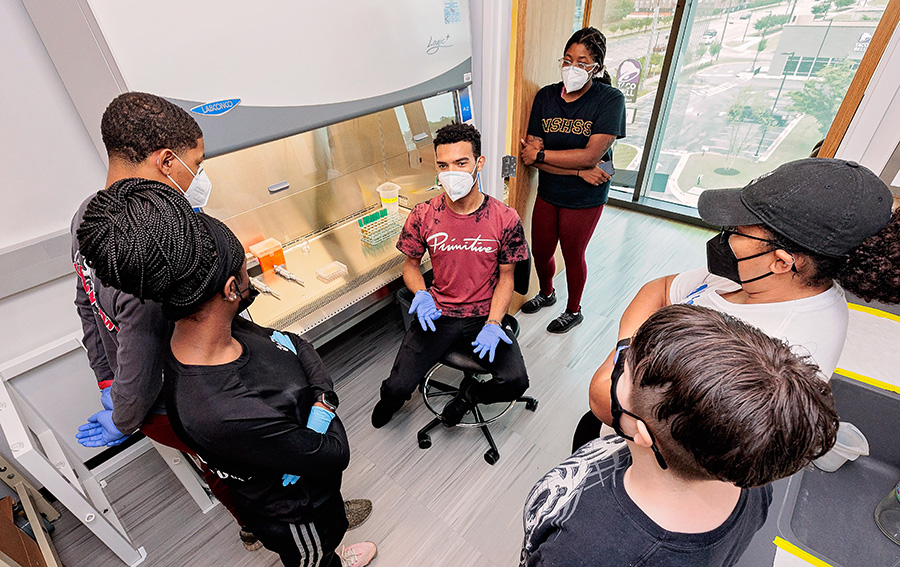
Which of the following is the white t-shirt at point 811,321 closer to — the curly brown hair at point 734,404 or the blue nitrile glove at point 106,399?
the curly brown hair at point 734,404

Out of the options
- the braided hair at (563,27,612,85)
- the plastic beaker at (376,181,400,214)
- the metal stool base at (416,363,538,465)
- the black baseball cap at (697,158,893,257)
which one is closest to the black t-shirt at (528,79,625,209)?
the braided hair at (563,27,612,85)

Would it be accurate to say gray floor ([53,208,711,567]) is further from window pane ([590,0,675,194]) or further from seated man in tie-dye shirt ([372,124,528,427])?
window pane ([590,0,675,194])

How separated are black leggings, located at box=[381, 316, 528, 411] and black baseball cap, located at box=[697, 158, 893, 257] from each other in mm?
1092

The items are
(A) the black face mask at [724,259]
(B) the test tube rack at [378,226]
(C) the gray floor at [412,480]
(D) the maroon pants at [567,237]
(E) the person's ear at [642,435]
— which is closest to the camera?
(E) the person's ear at [642,435]

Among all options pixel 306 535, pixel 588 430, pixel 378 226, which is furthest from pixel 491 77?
pixel 306 535

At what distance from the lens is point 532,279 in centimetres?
274

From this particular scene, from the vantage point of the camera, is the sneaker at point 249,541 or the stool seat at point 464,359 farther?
the stool seat at point 464,359

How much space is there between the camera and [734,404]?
1.77 ft

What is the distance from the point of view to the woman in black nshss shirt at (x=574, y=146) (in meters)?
2.03

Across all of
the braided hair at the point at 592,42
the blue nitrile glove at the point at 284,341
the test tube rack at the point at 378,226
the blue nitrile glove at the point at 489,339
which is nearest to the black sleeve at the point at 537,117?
the braided hair at the point at 592,42

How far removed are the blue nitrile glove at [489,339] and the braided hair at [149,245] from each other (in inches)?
44.8

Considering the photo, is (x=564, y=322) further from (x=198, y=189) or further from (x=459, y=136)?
(x=198, y=189)

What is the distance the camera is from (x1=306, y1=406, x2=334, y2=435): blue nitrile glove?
3.61 ft

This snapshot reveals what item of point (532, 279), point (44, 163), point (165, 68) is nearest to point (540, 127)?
point (532, 279)
